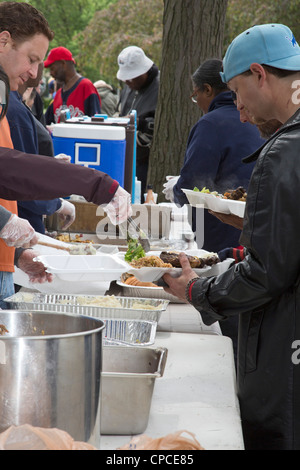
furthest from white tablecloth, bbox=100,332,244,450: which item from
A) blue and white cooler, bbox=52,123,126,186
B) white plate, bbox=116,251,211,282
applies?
blue and white cooler, bbox=52,123,126,186

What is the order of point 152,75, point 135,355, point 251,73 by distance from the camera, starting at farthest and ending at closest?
point 152,75 → point 251,73 → point 135,355

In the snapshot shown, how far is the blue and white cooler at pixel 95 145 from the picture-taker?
13.1 feet

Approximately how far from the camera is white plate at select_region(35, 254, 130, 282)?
2.56m

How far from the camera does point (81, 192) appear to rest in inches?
84.1

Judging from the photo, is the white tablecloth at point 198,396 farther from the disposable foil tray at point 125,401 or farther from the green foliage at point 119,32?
the green foliage at point 119,32

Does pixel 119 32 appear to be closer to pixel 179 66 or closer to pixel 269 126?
pixel 179 66

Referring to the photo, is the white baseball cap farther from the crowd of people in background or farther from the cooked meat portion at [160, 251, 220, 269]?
the cooked meat portion at [160, 251, 220, 269]

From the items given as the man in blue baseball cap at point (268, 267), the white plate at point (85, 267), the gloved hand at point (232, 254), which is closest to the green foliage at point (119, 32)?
the gloved hand at point (232, 254)

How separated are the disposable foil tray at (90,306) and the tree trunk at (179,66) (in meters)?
4.02

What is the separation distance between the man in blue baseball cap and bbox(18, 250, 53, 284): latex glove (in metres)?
0.71

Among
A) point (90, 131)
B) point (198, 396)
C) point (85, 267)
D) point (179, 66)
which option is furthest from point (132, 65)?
point (198, 396)
